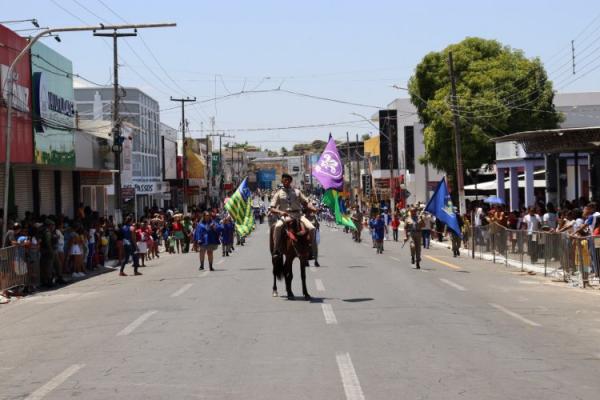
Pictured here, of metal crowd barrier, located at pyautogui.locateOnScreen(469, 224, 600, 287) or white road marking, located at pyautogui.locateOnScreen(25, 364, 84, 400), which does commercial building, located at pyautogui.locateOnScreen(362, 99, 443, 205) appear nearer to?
metal crowd barrier, located at pyautogui.locateOnScreen(469, 224, 600, 287)

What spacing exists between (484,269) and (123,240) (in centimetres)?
1190

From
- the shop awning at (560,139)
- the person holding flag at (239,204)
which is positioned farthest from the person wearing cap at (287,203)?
the person holding flag at (239,204)

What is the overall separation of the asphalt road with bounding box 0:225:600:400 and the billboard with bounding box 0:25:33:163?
32.7 feet

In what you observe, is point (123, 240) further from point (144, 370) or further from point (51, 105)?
point (144, 370)

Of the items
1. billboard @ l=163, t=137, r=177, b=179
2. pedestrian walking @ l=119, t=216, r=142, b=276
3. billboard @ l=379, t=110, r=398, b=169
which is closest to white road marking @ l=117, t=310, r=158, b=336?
pedestrian walking @ l=119, t=216, r=142, b=276

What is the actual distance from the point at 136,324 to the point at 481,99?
4243 centimetres

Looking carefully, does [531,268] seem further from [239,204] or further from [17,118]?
[17,118]

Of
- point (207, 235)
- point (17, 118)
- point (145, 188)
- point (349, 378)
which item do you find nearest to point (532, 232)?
point (207, 235)

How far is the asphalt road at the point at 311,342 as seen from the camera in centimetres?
963

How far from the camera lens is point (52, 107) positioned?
1518 inches

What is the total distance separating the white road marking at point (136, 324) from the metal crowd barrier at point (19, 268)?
26.1ft

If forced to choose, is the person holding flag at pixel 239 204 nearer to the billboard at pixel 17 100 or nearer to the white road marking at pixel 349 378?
the billboard at pixel 17 100

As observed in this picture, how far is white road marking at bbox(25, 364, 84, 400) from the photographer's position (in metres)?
9.58

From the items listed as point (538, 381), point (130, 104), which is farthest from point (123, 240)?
point (130, 104)
